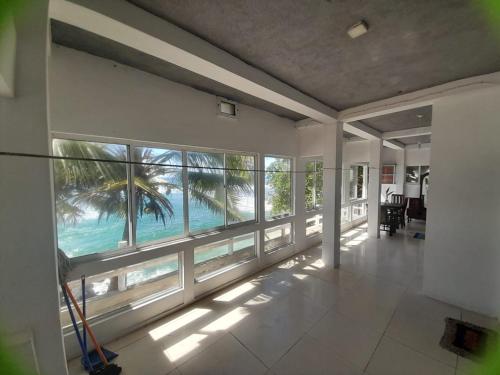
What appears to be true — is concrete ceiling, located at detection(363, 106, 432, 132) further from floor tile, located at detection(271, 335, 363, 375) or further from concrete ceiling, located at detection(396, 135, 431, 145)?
floor tile, located at detection(271, 335, 363, 375)

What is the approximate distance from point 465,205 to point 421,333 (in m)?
1.65

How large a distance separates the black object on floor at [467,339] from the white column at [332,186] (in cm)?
160

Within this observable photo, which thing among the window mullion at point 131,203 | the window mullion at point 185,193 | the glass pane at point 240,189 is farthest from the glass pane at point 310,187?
the window mullion at point 131,203

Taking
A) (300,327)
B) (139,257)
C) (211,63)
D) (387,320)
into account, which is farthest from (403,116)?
(139,257)

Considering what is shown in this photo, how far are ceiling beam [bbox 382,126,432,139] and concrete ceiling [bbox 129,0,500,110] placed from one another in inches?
106

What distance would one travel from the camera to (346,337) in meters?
1.97

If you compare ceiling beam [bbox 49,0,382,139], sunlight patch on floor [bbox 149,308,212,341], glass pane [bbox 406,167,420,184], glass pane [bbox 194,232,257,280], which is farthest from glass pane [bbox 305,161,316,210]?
glass pane [bbox 406,167,420,184]

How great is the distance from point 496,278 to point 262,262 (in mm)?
3001

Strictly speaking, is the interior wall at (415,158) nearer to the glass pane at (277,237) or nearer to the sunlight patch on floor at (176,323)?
the glass pane at (277,237)

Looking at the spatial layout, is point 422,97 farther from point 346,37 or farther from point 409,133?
point 409,133

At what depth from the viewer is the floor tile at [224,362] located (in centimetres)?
165

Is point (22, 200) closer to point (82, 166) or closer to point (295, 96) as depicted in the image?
point (82, 166)

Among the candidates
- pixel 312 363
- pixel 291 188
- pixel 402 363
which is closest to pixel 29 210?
pixel 312 363

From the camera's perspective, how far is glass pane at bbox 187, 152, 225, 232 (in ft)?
8.77
